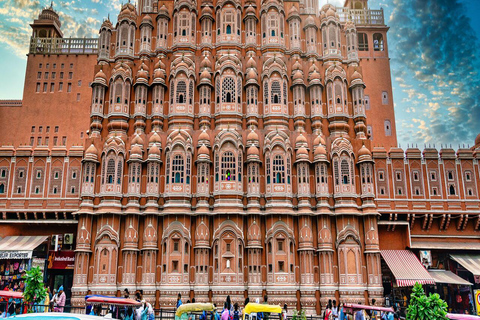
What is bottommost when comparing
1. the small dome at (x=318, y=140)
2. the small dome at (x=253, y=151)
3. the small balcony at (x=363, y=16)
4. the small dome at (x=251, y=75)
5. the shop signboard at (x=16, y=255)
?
the shop signboard at (x=16, y=255)

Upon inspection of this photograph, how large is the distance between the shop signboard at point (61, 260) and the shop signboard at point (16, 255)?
7.00 ft

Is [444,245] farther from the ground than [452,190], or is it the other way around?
[452,190]

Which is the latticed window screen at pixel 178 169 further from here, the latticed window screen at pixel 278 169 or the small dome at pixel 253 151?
the latticed window screen at pixel 278 169

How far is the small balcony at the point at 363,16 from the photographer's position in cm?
5497

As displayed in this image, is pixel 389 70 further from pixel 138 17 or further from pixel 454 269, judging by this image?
pixel 138 17

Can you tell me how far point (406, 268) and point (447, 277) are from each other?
344cm

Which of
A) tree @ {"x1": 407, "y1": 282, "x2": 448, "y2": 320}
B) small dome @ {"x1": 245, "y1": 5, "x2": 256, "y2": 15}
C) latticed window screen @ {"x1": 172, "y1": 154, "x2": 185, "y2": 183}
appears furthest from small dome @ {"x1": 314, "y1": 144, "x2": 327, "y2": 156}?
tree @ {"x1": 407, "y1": 282, "x2": 448, "y2": 320}

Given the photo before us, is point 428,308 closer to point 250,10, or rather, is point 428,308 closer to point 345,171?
point 345,171

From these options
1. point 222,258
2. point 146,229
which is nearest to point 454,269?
point 222,258

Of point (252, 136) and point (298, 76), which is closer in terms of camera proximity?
point (252, 136)

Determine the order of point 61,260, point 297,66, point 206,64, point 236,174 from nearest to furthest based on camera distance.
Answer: point 236,174 < point 61,260 < point 206,64 < point 297,66

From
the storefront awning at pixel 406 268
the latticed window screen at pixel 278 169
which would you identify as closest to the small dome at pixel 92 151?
the latticed window screen at pixel 278 169

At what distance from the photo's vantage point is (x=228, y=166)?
35469 millimetres

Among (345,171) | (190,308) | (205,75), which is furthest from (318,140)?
(190,308)
